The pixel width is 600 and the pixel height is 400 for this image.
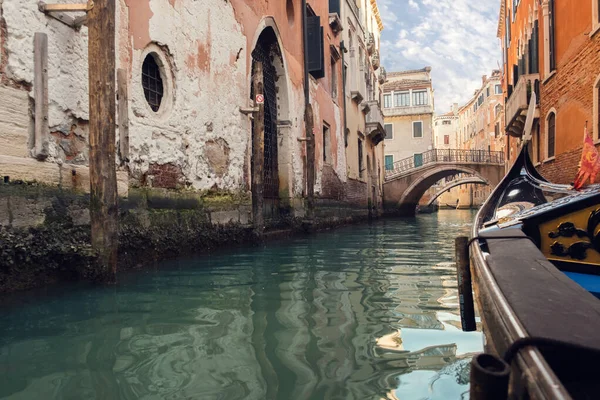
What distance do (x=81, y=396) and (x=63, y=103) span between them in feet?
7.93

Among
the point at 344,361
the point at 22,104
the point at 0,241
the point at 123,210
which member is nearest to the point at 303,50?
the point at 123,210

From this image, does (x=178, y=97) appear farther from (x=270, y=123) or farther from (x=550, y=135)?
(x=550, y=135)

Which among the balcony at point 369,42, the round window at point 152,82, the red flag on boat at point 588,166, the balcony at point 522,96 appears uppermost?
the balcony at point 369,42

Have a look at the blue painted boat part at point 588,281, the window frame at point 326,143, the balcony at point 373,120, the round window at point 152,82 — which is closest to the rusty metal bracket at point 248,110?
the round window at point 152,82

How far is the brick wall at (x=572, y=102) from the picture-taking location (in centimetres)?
705

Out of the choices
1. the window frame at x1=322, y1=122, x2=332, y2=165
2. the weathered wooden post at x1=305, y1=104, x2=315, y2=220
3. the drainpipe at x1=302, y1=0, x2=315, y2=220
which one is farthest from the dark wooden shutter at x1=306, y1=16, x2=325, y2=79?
the window frame at x1=322, y1=122, x2=332, y2=165

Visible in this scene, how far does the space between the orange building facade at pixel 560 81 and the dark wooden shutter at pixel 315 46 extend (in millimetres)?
4263

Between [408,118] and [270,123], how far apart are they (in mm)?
22801

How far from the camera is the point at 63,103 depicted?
3268mm

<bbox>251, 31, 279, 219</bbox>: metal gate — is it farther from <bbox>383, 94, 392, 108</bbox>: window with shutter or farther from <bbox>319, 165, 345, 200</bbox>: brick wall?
<bbox>383, 94, 392, 108</bbox>: window with shutter

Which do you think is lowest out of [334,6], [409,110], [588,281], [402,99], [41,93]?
[588,281]

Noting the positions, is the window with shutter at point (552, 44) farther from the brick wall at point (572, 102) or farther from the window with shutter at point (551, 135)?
the window with shutter at point (551, 135)

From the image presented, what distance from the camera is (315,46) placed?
377 inches

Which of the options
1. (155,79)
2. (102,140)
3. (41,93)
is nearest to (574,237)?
(102,140)
